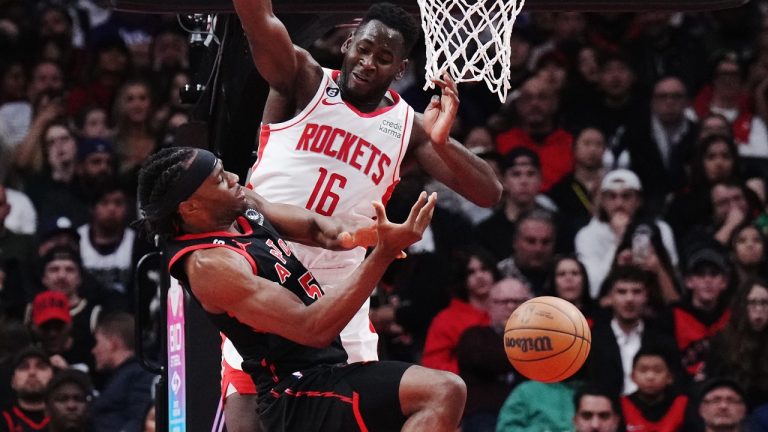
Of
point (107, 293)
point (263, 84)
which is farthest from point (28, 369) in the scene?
point (263, 84)

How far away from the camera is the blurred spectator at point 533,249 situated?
9609mm

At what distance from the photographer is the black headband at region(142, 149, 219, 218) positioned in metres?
5.46

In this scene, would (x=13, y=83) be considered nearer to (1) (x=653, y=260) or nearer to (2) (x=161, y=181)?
(1) (x=653, y=260)

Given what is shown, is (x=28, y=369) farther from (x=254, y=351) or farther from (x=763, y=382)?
(x=763, y=382)

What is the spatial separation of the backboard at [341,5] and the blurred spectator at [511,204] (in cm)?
319

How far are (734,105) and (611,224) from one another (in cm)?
191

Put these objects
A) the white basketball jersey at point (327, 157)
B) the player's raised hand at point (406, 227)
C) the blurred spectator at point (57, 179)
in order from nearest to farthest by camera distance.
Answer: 1. the player's raised hand at point (406, 227)
2. the white basketball jersey at point (327, 157)
3. the blurred spectator at point (57, 179)

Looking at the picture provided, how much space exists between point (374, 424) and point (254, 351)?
21.5 inches

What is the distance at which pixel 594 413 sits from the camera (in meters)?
8.42

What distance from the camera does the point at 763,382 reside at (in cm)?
890

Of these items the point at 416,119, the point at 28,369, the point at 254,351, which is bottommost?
the point at 28,369

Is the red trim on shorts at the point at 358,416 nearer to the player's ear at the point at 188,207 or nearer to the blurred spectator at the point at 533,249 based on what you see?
the player's ear at the point at 188,207

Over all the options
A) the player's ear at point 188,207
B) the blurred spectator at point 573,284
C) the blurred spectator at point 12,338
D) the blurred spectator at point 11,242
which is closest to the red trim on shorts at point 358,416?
the player's ear at point 188,207

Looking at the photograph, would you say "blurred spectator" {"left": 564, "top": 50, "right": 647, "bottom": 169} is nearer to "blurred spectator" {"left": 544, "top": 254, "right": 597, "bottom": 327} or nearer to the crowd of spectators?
the crowd of spectators
